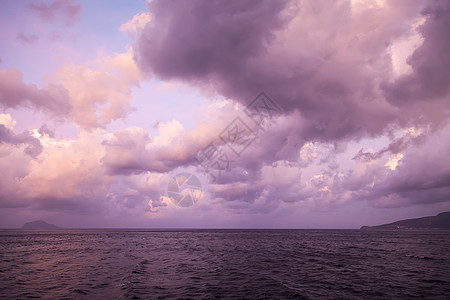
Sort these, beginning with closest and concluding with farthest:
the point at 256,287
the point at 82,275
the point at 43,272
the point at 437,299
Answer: the point at 437,299 < the point at 256,287 < the point at 82,275 < the point at 43,272

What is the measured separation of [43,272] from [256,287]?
81.6 feet

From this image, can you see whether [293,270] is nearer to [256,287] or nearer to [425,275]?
[256,287]

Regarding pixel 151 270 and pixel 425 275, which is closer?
pixel 425 275

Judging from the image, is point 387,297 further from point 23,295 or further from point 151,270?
point 23,295

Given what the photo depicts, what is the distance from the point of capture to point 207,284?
22656mm

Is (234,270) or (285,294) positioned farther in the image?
(234,270)

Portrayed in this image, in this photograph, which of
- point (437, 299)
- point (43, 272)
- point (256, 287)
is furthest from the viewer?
point (43, 272)

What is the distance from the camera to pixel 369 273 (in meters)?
27.9

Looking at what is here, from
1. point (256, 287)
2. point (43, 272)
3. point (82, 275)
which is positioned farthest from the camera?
point (43, 272)

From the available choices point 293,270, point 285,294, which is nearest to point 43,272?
point 285,294

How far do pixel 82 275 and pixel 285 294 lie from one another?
21530 millimetres

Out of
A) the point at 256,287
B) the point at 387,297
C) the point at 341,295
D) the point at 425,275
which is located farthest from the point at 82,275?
the point at 425,275

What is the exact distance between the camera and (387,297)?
1895 cm

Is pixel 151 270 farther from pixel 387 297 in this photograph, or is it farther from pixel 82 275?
pixel 387 297
